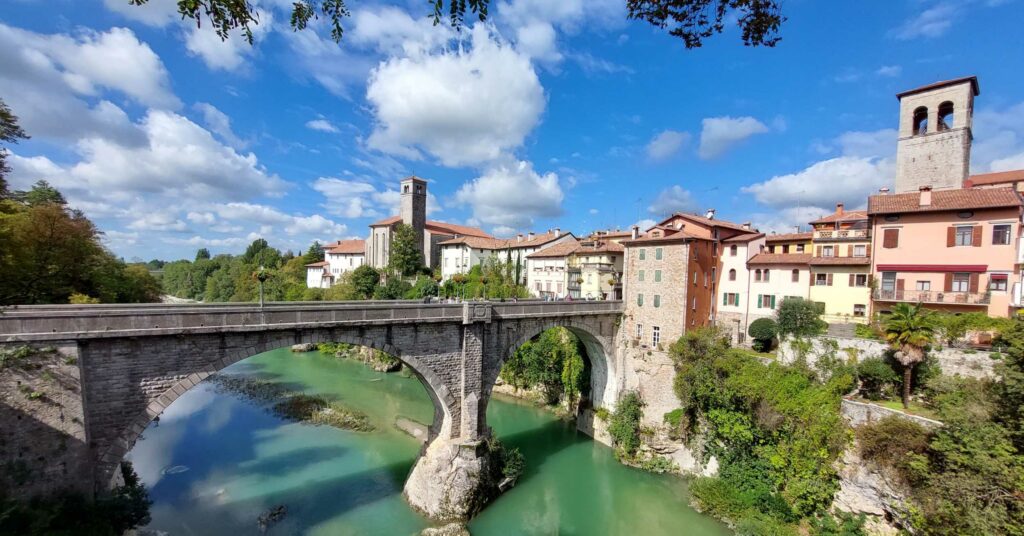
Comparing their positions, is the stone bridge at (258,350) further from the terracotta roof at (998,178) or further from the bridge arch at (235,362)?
the terracotta roof at (998,178)

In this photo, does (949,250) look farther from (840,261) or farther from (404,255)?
(404,255)

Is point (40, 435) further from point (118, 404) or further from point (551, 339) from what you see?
point (551, 339)

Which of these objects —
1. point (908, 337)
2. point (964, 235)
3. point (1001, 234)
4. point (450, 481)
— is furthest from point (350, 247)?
point (1001, 234)

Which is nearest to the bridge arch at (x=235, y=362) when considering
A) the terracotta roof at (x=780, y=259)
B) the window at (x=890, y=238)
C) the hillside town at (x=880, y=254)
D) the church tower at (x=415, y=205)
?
the hillside town at (x=880, y=254)

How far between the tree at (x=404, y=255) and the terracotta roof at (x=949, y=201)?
47835 millimetres

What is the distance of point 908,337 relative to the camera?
14.7 m

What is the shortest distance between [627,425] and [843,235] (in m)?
17.7

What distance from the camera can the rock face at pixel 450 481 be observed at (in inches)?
635

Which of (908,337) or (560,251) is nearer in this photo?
(908,337)

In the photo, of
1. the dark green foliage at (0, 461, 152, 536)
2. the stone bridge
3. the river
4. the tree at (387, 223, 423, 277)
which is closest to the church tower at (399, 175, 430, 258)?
the tree at (387, 223, 423, 277)

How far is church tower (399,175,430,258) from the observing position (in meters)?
61.1

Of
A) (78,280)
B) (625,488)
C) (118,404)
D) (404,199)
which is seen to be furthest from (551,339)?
(404,199)

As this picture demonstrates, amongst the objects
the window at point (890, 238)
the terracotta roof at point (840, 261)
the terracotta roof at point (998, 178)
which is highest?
the terracotta roof at point (998, 178)

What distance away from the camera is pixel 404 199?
62.6 metres
